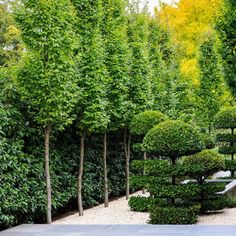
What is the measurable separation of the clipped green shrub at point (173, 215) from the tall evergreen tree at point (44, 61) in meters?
2.20

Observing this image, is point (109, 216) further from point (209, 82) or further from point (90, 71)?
point (209, 82)

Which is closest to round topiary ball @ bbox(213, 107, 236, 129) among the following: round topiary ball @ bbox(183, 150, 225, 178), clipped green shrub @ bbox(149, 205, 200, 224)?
round topiary ball @ bbox(183, 150, 225, 178)

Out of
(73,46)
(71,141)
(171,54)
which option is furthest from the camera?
(171,54)

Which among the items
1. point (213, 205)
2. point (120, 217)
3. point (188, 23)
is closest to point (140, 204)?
point (120, 217)

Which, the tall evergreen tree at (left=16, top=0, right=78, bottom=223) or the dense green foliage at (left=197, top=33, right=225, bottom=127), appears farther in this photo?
the dense green foliage at (left=197, top=33, right=225, bottom=127)

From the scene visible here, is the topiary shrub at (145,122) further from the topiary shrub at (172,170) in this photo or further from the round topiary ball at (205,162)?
the topiary shrub at (172,170)

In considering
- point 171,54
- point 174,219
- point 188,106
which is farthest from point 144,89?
point 188,106

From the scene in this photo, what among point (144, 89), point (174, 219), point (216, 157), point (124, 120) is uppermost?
point (144, 89)

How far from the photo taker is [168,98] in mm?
17578

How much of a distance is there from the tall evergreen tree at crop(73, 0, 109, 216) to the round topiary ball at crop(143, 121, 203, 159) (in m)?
1.70

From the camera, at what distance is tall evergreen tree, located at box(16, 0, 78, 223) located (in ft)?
30.1

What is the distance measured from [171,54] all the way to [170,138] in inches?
461

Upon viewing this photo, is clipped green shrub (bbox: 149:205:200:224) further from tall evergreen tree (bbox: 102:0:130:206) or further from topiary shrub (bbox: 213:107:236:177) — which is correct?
topiary shrub (bbox: 213:107:236:177)

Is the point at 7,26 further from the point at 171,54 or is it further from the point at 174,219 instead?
the point at 174,219
